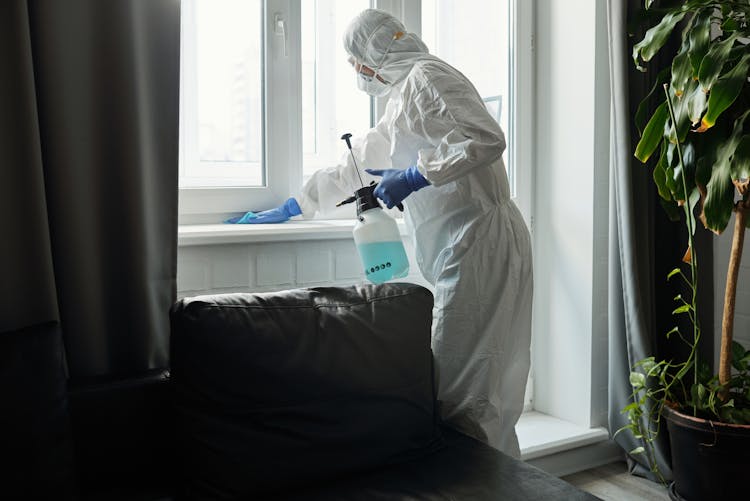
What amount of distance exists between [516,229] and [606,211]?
0.83 m

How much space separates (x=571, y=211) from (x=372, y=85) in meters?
1.06

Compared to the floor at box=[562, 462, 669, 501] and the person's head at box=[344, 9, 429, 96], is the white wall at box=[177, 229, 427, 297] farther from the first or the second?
the floor at box=[562, 462, 669, 501]

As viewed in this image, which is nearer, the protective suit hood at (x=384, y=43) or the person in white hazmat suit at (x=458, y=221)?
the person in white hazmat suit at (x=458, y=221)

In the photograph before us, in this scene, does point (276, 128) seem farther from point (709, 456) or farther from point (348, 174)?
point (709, 456)

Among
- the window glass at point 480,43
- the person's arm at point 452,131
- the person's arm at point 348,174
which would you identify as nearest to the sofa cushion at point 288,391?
the person's arm at point 452,131

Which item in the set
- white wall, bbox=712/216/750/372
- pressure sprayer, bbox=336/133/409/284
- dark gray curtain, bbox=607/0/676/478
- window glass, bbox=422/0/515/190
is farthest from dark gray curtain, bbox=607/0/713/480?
pressure sprayer, bbox=336/133/409/284

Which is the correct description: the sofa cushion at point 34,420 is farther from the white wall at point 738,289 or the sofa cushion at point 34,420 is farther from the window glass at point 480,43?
the white wall at point 738,289

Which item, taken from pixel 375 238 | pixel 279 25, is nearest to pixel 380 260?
pixel 375 238

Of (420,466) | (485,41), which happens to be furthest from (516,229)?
(485,41)

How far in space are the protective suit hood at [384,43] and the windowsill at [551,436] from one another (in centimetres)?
144

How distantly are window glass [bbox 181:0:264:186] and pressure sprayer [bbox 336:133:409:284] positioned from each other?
59 cm

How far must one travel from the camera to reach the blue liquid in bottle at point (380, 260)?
74.9 inches

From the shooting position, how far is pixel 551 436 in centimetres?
263

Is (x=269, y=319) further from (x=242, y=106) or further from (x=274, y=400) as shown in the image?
(x=242, y=106)
